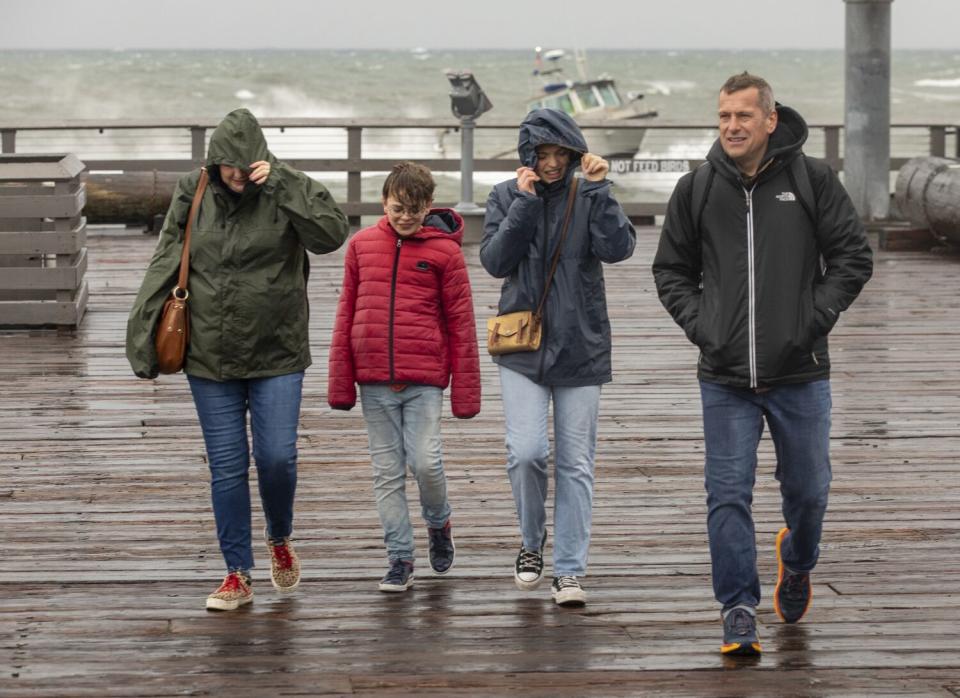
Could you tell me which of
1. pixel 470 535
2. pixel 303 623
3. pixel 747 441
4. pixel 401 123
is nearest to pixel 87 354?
pixel 470 535

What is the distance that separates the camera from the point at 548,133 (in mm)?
4895

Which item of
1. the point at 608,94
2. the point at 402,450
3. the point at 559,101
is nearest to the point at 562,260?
Answer: the point at 402,450

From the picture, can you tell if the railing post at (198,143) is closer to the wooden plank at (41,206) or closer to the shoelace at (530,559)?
the wooden plank at (41,206)

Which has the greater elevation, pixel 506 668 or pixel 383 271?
pixel 383 271

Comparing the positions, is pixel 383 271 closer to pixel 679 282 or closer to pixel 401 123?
pixel 679 282

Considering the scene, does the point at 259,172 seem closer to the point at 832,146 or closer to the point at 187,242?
the point at 187,242

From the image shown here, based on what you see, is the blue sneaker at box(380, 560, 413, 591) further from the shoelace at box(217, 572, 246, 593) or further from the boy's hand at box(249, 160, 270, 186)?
the boy's hand at box(249, 160, 270, 186)

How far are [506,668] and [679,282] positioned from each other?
1100 mm

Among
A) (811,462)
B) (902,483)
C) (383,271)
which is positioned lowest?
(902,483)

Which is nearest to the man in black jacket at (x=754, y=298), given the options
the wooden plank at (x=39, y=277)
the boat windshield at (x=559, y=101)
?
the wooden plank at (x=39, y=277)

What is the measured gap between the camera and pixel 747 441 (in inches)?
178

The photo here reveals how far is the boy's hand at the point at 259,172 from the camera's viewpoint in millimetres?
4852

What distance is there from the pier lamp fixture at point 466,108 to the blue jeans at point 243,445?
9104mm

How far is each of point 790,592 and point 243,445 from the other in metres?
1.60
